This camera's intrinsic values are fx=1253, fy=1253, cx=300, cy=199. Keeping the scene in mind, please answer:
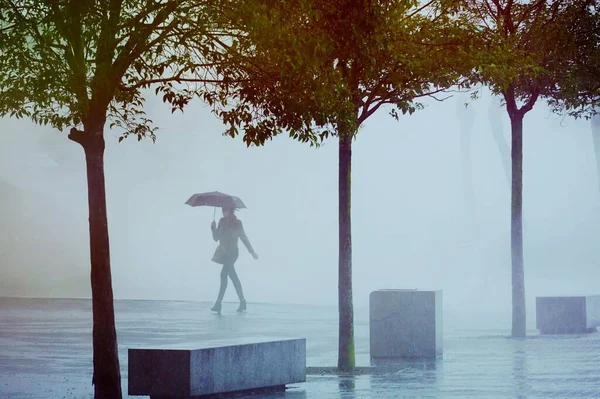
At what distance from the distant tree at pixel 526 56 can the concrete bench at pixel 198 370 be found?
5.87 m

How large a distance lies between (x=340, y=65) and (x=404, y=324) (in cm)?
436

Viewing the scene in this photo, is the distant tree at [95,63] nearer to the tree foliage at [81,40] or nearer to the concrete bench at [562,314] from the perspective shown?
the tree foliage at [81,40]

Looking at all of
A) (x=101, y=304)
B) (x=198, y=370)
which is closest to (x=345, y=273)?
(x=198, y=370)

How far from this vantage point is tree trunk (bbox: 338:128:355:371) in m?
15.6

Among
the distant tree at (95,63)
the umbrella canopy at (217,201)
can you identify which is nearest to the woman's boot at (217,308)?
the umbrella canopy at (217,201)

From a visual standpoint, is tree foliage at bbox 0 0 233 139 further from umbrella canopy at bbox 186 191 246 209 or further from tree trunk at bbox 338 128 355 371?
umbrella canopy at bbox 186 191 246 209

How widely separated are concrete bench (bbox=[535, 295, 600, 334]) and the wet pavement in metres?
0.36

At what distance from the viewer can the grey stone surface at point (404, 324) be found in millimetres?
17500

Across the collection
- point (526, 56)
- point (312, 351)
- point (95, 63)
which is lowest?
point (312, 351)

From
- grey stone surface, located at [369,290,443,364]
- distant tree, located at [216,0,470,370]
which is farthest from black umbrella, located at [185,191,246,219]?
distant tree, located at [216,0,470,370]

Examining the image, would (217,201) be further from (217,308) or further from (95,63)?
(95,63)

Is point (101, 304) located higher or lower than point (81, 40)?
lower

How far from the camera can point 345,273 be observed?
617 inches

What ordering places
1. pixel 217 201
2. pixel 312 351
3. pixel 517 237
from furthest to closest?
pixel 217 201, pixel 517 237, pixel 312 351
